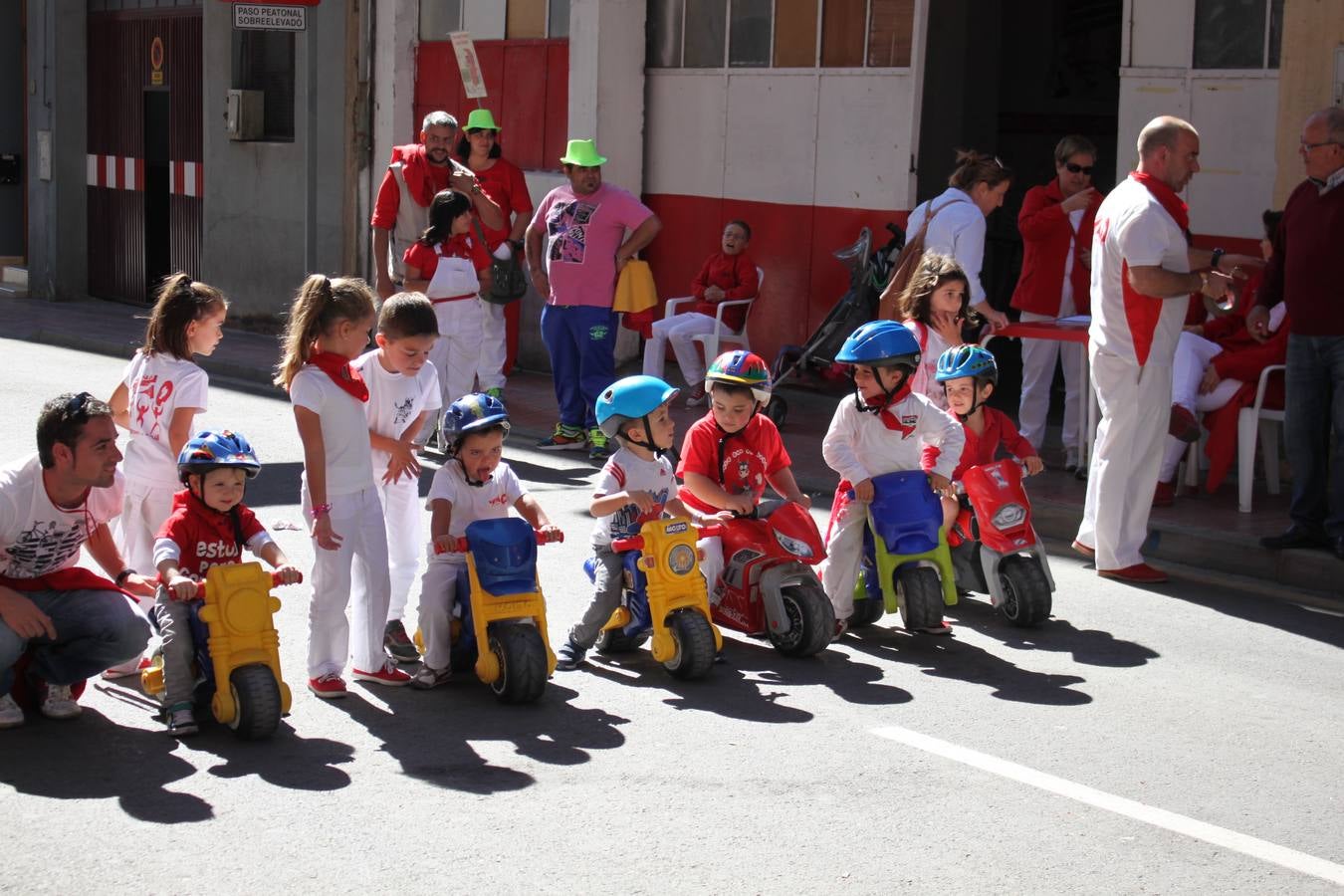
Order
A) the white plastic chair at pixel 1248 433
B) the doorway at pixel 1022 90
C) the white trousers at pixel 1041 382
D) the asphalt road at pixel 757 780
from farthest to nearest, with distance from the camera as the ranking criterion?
the doorway at pixel 1022 90
the white trousers at pixel 1041 382
the white plastic chair at pixel 1248 433
the asphalt road at pixel 757 780

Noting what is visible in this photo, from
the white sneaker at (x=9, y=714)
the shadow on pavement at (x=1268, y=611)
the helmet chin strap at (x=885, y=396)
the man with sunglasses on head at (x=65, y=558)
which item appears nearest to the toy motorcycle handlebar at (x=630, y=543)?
the helmet chin strap at (x=885, y=396)

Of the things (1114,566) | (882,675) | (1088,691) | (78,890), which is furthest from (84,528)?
(1114,566)

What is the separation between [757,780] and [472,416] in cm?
176

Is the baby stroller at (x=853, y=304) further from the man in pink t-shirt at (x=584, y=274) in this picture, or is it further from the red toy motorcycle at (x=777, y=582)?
the red toy motorcycle at (x=777, y=582)

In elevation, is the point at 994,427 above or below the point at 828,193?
below

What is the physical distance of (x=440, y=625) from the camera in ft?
21.8

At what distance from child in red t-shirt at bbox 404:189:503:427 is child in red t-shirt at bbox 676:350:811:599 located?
396 centimetres

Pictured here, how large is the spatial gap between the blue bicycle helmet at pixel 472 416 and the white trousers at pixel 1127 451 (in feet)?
11.6

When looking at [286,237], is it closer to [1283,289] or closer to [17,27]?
[17,27]

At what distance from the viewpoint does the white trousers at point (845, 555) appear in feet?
24.6

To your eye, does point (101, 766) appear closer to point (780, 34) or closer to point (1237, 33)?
point (1237, 33)

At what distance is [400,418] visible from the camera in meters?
7.04

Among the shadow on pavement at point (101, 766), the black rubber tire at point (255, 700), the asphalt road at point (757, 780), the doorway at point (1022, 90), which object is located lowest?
the shadow on pavement at point (101, 766)

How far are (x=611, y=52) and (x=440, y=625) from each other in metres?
9.54
